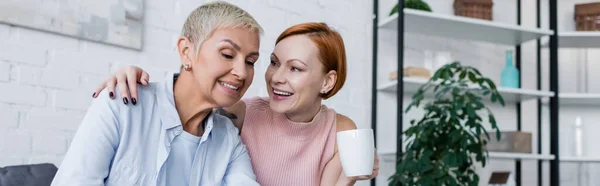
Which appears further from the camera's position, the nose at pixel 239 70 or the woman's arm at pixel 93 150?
the nose at pixel 239 70

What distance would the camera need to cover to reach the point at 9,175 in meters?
1.85

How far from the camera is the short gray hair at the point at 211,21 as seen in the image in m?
→ 1.36

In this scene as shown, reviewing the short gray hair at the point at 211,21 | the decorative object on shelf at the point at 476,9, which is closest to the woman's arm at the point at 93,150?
the short gray hair at the point at 211,21

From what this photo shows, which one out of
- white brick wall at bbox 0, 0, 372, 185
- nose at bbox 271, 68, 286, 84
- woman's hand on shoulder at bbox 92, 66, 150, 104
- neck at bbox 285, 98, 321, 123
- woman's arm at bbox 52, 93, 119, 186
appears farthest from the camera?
white brick wall at bbox 0, 0, 372, 185

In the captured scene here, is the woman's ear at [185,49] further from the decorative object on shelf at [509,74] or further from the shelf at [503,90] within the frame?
the decorative object on shelf at [509,74]

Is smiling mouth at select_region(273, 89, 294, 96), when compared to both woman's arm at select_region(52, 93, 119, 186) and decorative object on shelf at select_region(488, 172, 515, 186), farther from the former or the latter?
decorative object on shelf at select_region(488, 172, 515, 186)

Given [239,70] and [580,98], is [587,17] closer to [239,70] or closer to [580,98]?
[580,98]

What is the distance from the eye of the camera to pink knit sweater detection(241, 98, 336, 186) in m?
1.71

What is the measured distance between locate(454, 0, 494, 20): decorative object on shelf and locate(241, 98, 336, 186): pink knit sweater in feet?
6.46

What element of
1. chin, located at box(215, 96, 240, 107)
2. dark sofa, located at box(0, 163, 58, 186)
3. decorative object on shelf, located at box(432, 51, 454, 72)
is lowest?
dark sofa, located at box(0, 163, 58, 186)

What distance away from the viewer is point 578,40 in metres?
3.68

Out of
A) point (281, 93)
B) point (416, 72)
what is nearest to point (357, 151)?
point (281, 93)

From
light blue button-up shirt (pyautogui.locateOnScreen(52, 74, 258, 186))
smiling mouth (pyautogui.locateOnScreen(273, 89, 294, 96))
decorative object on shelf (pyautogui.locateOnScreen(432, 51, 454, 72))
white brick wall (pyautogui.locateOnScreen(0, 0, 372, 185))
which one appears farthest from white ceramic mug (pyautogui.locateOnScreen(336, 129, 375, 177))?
decorative object on shelf (pyautogui.locateOnScreen(432, 51, 454, 72))

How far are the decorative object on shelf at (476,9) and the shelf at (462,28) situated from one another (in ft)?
0.25
